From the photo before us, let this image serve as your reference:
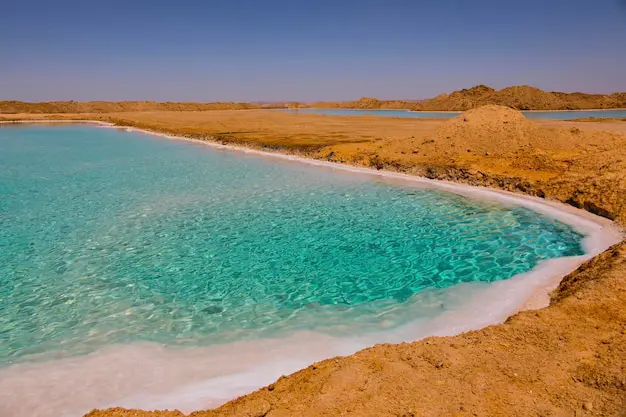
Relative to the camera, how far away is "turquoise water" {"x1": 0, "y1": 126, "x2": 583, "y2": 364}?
7.61 metres

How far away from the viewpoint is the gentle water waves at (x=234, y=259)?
291 inches

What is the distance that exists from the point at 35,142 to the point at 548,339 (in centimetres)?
4629

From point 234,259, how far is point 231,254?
0.36 meters

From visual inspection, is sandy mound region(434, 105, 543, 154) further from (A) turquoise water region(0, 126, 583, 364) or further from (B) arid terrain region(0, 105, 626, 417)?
(B) arid terrain region(0, 105, 626, 417)

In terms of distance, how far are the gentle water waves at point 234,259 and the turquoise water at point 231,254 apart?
4 centimetres

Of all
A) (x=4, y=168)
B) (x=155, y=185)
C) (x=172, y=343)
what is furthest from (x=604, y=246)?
(x=4, y=168)

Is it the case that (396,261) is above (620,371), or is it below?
below

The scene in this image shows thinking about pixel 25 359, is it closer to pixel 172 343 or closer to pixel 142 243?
pixel 172 343

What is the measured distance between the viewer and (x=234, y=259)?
412 inches

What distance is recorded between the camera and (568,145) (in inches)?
781

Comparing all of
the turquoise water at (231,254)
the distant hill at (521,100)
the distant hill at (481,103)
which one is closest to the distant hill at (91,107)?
the distant hill at (481,103)

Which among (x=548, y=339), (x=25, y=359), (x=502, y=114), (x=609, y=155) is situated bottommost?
(x=25, y=359)

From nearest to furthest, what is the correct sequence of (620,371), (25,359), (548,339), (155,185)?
(620,371) < (548,339) < (25,359) < (155,185)

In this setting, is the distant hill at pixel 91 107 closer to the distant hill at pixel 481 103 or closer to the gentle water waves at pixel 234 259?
the distant hill at pixel 481 103
